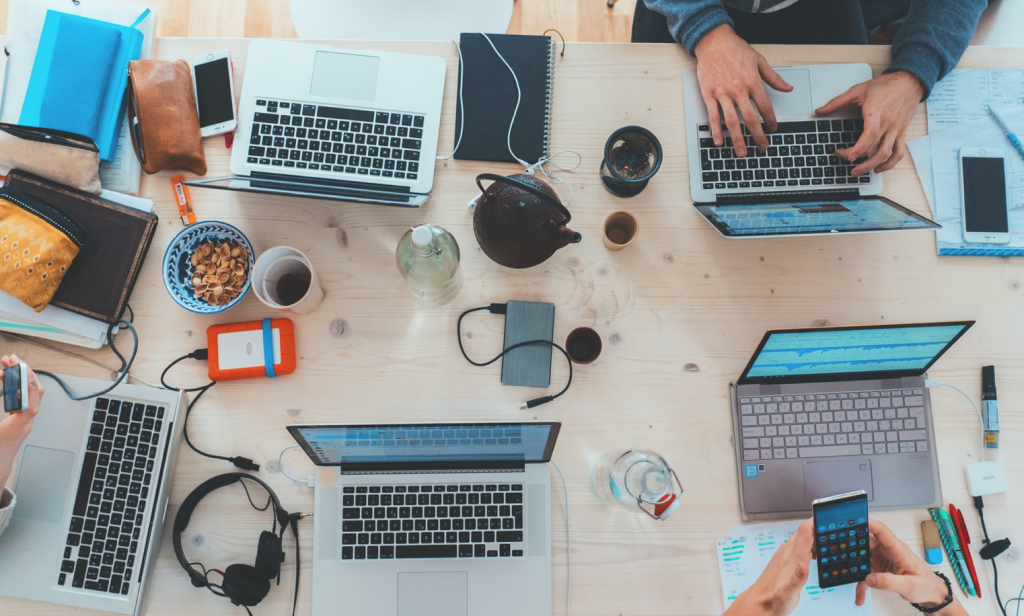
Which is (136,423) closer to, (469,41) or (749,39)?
(469,41)

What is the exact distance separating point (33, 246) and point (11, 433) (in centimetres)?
31

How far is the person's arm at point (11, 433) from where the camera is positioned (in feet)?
2.76

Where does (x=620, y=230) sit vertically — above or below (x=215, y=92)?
below

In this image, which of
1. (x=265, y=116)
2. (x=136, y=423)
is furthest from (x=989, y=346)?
(x=136, y=423)

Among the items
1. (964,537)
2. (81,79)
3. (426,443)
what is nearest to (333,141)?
(81,79)

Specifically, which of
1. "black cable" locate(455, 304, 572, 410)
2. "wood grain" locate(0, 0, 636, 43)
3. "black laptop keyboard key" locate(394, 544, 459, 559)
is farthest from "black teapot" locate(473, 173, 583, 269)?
"wood grain" locate(0, 0, 636, 43)

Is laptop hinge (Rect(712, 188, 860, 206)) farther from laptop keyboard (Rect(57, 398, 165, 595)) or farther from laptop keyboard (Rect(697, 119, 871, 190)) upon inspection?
laptop keyboard (Rect(57, 398, 165, 595))

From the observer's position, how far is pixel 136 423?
947 millimetres

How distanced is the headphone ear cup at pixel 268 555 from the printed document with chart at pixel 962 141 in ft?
4.40

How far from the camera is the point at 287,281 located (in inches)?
40.3

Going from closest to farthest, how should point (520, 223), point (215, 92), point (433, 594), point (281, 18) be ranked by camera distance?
→ point (520, 223), point (433, 594), point (215, 92), point (281, 18)

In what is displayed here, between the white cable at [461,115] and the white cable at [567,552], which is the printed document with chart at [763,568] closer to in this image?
the white cable at [567,552]

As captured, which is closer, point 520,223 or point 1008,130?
point 520,223

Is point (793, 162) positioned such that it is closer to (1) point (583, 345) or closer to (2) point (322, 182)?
(1) point (583, 345)
